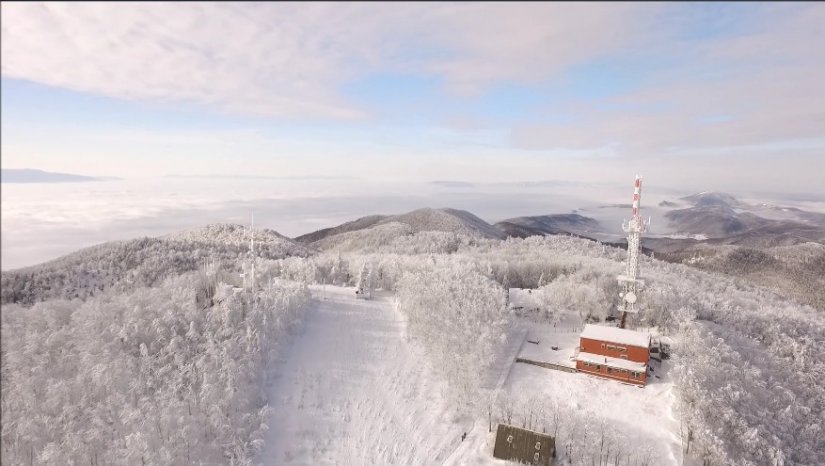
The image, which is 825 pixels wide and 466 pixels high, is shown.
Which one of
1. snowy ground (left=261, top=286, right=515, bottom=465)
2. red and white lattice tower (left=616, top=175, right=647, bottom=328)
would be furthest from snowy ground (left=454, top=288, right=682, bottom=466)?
red and white lattice tower (left=616, top=175, right=647, bottom=328)

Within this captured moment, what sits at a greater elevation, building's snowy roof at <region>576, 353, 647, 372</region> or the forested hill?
the forested hill

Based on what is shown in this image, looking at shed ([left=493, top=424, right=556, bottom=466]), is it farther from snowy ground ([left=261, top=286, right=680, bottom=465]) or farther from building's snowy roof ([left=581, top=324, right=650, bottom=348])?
building's snowy roof ([left=581, top=324, right=650, bottom=348])

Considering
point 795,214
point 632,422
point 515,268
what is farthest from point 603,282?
point 795,214

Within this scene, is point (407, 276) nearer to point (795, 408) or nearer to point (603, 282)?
point (603, 282)

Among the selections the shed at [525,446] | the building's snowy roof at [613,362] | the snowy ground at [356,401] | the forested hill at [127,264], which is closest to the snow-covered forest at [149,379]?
the forested hill at [127,264]

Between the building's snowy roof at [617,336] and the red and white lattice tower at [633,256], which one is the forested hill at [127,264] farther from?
the red and white lattice tower at [633,256]
